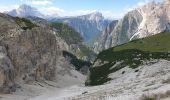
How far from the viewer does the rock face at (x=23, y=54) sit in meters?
120

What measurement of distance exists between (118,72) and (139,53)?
42.6 feet

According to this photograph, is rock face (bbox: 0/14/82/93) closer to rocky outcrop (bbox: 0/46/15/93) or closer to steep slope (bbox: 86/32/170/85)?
rocky outcrop (bbox: 0/46/15/93)

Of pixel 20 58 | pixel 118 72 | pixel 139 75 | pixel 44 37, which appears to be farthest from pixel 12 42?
pixel 139 75

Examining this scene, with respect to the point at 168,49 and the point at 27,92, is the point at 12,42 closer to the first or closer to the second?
the point at 27,92

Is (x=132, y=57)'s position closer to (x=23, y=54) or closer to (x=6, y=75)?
(x=6, y=75)

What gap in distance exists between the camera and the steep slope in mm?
89500

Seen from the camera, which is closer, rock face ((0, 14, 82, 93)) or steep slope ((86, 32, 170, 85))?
steep slope ((86, 32, 170, 85))

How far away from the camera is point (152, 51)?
325 feet

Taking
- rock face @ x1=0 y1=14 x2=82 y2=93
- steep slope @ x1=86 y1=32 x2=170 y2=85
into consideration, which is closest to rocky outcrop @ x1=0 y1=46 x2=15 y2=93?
rock face @ x1=0 y1=14 x2=82 y2=93

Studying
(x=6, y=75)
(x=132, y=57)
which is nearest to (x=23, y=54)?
(x=6, y=75)

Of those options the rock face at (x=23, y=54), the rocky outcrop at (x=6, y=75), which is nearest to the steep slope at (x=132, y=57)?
the rocky outcrop at (x=6, y=75)

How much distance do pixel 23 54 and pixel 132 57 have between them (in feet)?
182

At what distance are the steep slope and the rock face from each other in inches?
1097

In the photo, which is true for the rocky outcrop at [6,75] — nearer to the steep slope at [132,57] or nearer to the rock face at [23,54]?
the rock face at [23,54]
